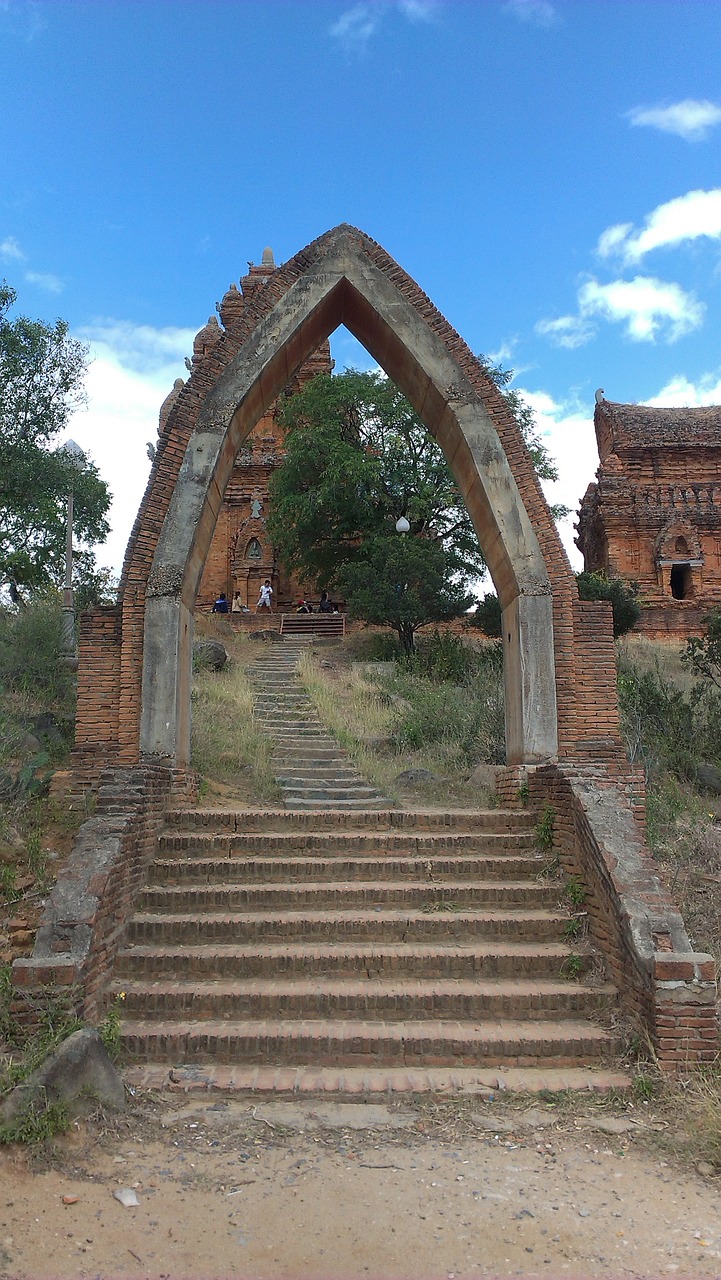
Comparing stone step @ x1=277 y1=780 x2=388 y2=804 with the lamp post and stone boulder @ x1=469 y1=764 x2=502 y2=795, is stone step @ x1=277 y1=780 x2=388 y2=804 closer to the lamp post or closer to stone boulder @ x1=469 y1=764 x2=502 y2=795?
stone boulder @ x1=469 y1=764 x2=502 y2=795

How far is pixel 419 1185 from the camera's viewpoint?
3697 millimetres

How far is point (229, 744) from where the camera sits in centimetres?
1119

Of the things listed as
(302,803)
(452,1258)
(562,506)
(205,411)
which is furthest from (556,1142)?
(562,506)

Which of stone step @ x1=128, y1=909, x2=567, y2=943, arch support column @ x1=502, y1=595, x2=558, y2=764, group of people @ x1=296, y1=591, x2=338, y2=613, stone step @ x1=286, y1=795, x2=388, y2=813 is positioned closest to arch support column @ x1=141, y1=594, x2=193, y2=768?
stone step @ x1=286, y1=795, x2=388, y2=813

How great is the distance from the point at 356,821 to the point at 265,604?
60.3ft

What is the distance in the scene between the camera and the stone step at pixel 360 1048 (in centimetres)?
481

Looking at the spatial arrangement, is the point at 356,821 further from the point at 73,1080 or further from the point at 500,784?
the point at 73,1080

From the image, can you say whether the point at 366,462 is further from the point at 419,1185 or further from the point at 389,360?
the point at 419,1185

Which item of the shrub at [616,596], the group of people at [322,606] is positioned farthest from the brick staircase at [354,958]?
the group of people at [322,606]

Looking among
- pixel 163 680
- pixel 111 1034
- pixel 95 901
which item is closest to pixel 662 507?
pixel 163 680

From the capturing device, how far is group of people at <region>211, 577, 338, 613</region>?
25.0 metres

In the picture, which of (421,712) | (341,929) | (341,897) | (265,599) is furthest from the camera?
(265,599)

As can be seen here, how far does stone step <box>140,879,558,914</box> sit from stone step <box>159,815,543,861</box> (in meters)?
0.58

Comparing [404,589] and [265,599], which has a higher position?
[265,599]
